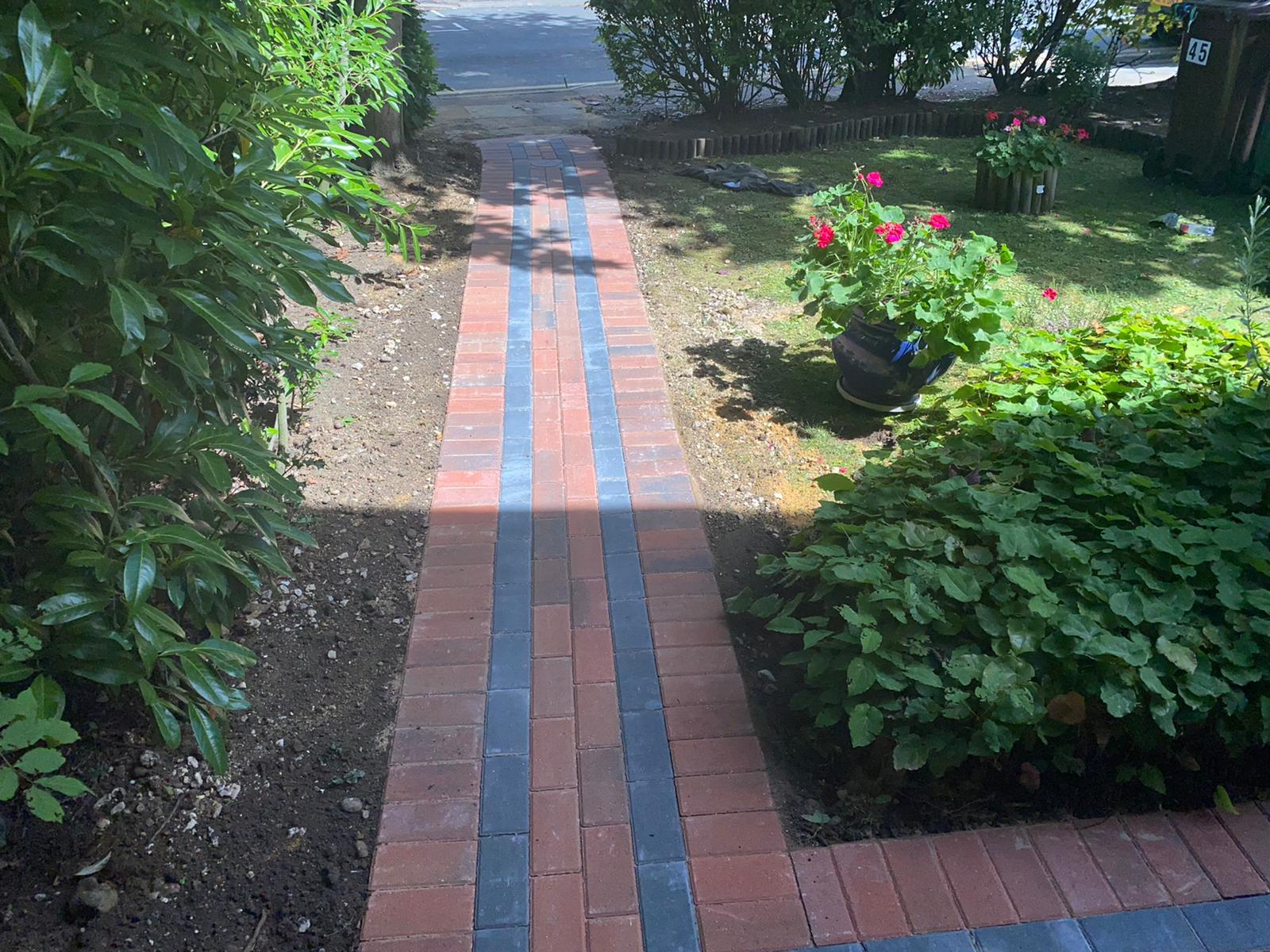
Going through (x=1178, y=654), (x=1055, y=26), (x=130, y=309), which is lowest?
(x=1178, y=654)

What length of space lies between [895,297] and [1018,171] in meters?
3.63

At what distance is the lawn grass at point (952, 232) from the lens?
185 inches

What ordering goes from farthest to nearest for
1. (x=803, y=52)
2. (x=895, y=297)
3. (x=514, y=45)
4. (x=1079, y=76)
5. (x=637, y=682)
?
(x=514, y=45)
(x=1079, y=76)
(x=803, y=52)
(x=895, y=297)
(x=637, y=682)

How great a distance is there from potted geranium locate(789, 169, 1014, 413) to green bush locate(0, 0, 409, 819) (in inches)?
91.0

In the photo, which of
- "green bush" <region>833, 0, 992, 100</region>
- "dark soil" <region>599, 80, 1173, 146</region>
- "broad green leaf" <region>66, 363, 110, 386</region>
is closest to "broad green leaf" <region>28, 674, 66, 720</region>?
"broad green leaf" <region>66, 363, 110, 386</region>

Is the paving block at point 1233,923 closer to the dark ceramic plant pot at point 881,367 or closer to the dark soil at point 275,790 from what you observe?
the dark soil at point 275,790

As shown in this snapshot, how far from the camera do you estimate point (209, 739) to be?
6.47ft

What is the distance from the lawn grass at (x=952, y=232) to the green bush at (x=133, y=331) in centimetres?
246

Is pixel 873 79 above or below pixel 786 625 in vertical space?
above

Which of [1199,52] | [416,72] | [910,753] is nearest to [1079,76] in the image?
[1199,52]

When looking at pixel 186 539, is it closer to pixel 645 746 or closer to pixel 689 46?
pixel 645 746

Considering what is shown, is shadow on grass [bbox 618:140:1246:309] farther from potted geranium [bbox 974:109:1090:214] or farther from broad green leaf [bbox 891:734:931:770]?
broad green leaf [bbox 891:734:931:770]

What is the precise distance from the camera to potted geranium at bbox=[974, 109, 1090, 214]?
6.88 metres

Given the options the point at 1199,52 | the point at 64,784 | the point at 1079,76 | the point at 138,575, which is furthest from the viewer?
the point at 1079,76
